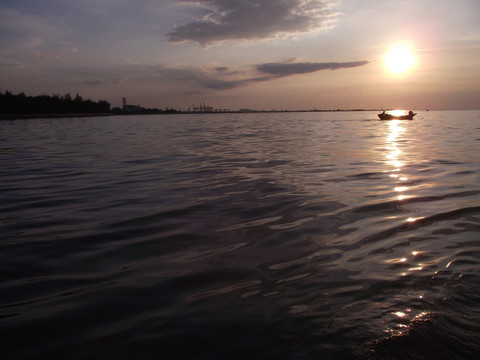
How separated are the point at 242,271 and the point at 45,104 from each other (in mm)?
102099

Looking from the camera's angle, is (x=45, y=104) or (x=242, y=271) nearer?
(x=242, y=271)

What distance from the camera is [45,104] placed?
89.2 meters

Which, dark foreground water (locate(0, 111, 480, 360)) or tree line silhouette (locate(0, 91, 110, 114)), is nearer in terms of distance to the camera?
dark foreground water (locate(0, 111, 480, 360))

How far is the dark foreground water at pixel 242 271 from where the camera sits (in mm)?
2322

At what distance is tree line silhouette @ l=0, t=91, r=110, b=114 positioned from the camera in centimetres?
7806

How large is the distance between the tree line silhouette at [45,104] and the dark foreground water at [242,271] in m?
87.2

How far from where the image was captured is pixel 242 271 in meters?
3.44

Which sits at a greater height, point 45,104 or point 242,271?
point 45,104

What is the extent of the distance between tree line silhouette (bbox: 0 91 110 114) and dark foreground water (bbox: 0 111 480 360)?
286ft

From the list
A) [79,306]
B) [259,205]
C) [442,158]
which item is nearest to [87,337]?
[79,306]

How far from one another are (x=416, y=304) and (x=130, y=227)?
3698 millimetres

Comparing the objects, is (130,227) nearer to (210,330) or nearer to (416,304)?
(210,330)

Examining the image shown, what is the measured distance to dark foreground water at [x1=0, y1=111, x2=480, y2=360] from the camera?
232 centimetres

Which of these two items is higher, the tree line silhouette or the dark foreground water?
the tree line silhouette
